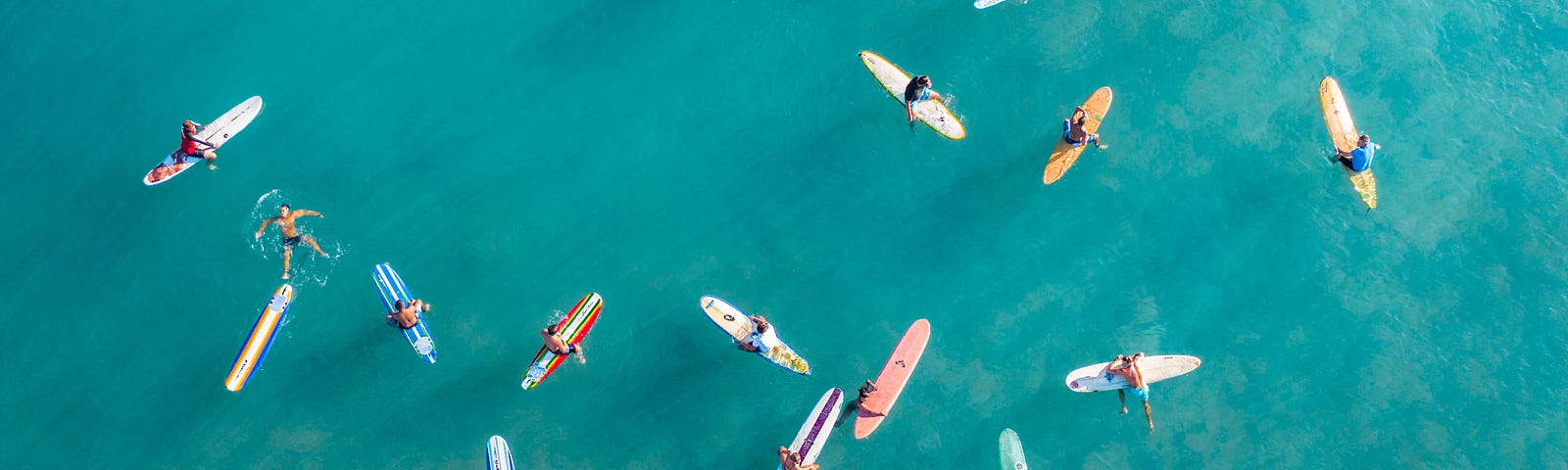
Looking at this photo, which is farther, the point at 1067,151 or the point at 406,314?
the point at 1067,151

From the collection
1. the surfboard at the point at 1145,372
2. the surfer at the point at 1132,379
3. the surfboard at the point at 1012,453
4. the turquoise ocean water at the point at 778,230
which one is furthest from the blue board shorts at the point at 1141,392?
the surfboard at the point at 1012,453

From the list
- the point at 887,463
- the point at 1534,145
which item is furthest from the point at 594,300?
the point at 1534,145

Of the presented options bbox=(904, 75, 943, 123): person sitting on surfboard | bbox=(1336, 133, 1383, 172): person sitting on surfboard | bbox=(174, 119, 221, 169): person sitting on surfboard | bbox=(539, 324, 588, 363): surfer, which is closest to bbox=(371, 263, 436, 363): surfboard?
bbox=(539, 324, 588, 363): surfer

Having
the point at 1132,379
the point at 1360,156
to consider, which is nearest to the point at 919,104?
the point at 1132,379

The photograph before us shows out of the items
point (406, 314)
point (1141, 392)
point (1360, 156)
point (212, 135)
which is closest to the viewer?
point (1141, 392)

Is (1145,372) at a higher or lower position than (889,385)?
lower

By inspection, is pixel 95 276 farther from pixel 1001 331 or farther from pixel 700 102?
pixel 1001 331

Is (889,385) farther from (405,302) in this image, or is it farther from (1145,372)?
(405,302)
